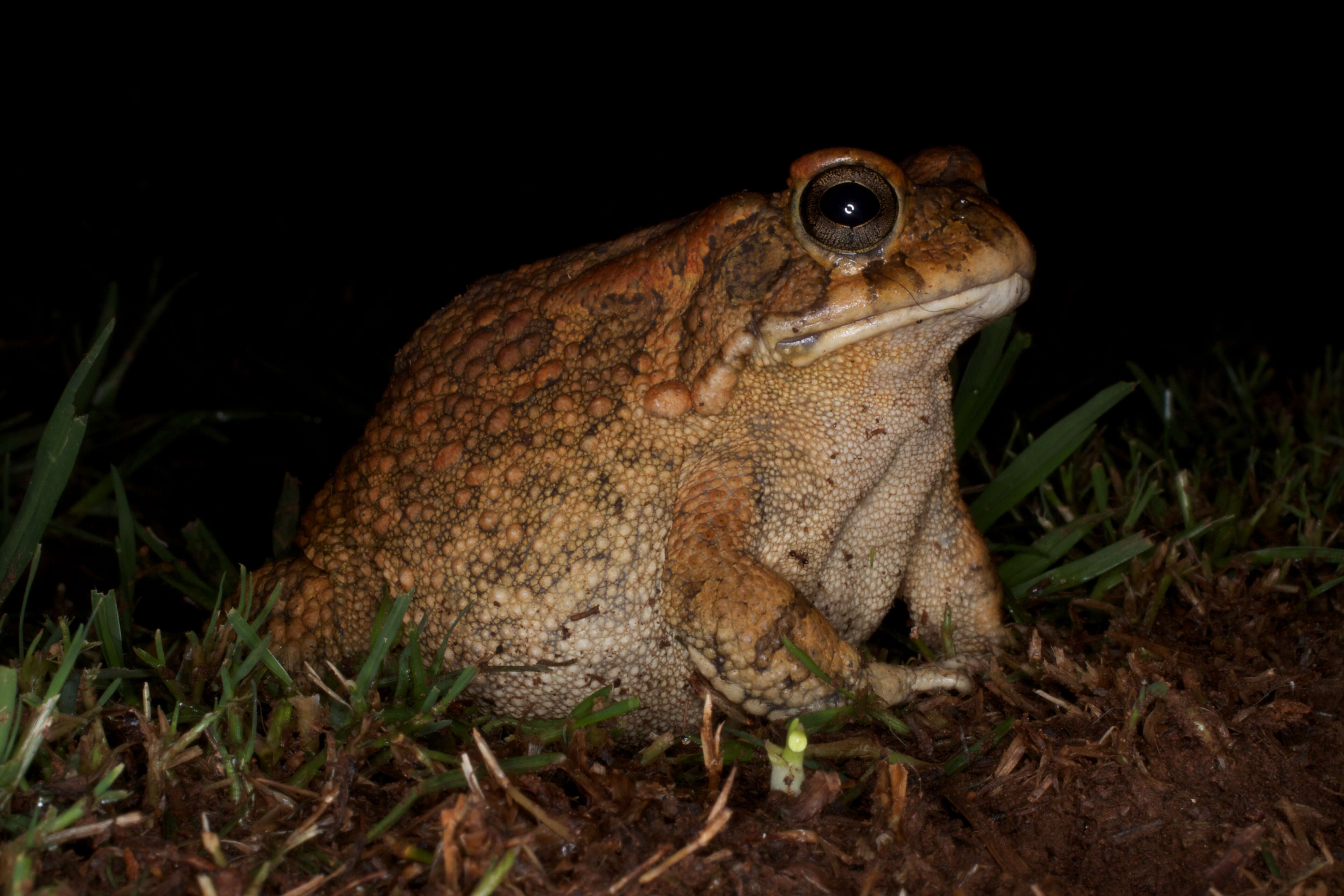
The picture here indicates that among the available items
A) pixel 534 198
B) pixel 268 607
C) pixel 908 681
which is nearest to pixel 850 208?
pixel 908 681

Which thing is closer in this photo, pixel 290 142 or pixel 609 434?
pixel 609 434

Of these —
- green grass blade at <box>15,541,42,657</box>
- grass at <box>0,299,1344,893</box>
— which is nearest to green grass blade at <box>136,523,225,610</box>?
grass at <box>0,299,1344,893</box>

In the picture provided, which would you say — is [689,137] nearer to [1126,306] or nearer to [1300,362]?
[1126,306]

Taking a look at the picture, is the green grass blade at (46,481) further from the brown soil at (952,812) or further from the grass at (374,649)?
the brown soil at (952,812)

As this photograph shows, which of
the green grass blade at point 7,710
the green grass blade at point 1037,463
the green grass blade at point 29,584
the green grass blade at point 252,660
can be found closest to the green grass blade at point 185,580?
the green grass blade at point 29,584

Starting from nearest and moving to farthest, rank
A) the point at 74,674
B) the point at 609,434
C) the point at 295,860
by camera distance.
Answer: the point at 295,860 → the point at 74,674 → the point at 609,434

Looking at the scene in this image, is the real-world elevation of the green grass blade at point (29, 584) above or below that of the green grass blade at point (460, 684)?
above

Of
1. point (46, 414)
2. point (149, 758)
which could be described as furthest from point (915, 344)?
point (46, 414)
